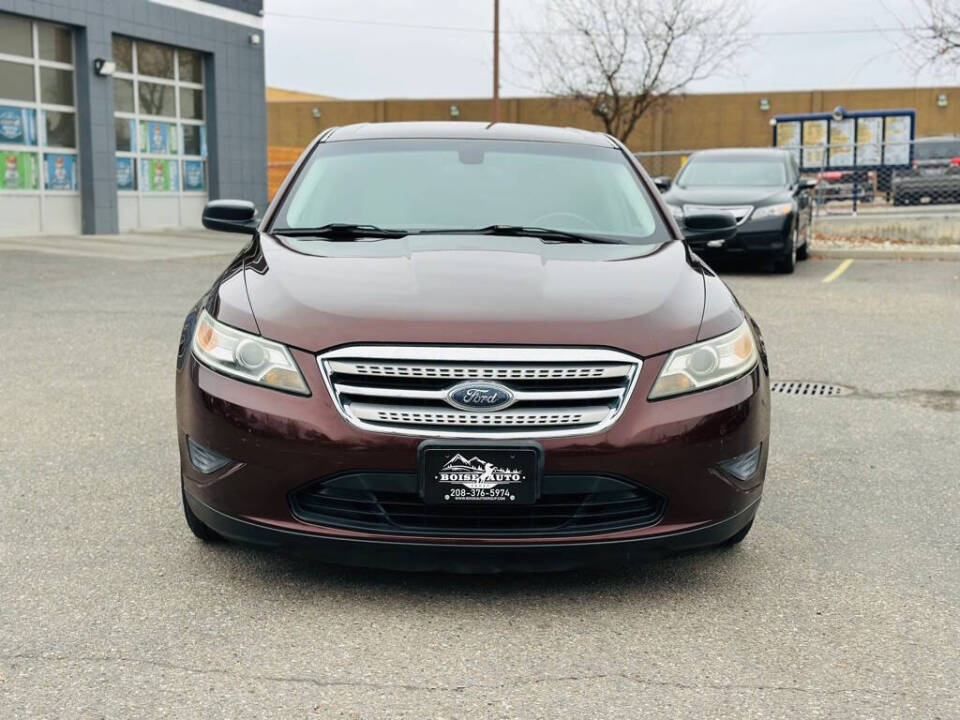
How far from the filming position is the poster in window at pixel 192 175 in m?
23.1

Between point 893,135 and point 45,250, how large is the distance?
76.5 feet

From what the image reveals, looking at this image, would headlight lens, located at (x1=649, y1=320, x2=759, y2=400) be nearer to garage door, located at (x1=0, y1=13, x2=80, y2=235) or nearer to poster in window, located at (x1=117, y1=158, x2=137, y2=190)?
garage door, located at (x1=0, y1=13, x2=80, y2=235)

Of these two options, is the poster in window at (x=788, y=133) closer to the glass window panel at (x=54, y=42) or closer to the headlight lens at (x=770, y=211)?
the headlight lens at (x=770, y=211)

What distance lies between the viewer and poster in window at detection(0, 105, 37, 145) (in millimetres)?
18750

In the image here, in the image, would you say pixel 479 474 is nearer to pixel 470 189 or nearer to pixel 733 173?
pixel 470 189

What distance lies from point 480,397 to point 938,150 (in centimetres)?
2862

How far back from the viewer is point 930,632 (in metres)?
3.34

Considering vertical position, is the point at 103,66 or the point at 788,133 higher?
the point at 103,66

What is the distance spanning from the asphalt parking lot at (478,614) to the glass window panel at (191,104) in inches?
715

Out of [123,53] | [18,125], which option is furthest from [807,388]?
[123,53]

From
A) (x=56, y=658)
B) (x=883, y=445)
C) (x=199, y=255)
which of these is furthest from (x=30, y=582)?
(x=199, y=255)

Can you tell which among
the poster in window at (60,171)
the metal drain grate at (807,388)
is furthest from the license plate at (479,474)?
the poster in window at (60,171)

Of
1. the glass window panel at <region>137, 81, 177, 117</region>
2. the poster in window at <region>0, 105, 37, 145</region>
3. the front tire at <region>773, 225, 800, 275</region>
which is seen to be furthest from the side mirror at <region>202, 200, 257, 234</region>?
the glass window panel at <region>137, 81, 177, 117</region>

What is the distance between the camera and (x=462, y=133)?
526 cm
